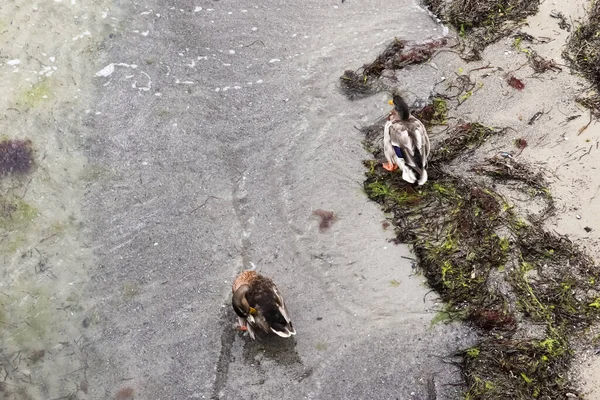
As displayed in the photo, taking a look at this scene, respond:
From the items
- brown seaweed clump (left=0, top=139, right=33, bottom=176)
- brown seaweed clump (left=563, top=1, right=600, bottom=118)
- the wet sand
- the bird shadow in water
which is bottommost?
the bird shadow in water

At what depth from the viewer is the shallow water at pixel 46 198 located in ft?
16.1

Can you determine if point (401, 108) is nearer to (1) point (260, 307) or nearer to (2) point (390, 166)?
(2) point (390, 166)

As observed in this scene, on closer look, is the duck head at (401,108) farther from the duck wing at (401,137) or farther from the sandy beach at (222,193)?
the sandy beach at (222,193)

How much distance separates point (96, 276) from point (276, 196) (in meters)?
1.94

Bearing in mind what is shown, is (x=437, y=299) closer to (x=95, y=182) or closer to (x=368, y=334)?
(x=368, y=334)

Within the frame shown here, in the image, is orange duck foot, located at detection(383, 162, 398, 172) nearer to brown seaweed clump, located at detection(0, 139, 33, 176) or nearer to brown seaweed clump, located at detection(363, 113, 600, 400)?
brown seaweed clump, located at detection(363, 113, 600, 400)

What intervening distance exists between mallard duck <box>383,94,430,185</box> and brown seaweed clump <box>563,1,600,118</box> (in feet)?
6.18

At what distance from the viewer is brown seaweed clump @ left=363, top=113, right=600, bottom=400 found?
447cm

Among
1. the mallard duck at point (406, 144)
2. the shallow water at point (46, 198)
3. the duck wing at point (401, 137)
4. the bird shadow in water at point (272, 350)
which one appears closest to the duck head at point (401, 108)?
the mallard duck at point (406, 144)

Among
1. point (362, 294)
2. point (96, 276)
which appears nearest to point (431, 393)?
point (362, 294)

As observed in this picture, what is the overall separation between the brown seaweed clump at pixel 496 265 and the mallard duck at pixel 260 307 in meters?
1.41

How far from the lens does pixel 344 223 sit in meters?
5.38

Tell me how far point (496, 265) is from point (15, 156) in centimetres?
517

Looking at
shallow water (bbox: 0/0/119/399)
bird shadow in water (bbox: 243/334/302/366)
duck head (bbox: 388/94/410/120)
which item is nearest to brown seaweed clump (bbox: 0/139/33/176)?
shallow water (bbox: 0/0/119/399)
